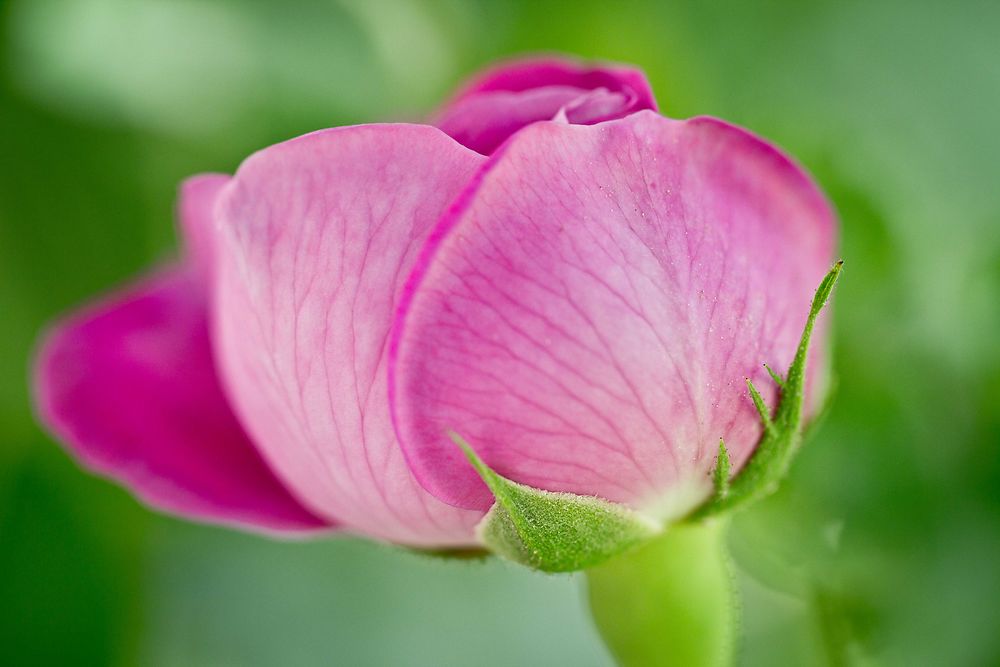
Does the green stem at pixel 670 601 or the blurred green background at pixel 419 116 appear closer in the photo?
the green stem at pixel 670 601

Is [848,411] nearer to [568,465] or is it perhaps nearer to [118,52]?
[568,465]

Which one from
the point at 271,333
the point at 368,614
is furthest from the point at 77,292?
the point at 271,333

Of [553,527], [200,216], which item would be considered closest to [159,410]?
[200,216]

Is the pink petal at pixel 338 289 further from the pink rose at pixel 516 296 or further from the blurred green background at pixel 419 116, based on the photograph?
the blurred green background at pixel 419 116

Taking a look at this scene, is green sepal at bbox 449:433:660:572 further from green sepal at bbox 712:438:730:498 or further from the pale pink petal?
the pale pink petal

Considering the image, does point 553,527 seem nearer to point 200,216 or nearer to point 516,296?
point 516,296

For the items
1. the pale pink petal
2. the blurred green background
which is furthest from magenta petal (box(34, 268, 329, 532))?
the blurred green background

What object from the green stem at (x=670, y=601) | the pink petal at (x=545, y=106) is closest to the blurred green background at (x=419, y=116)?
the green stem at (x=670, y=601)
